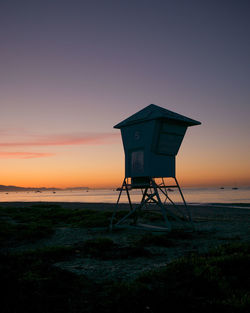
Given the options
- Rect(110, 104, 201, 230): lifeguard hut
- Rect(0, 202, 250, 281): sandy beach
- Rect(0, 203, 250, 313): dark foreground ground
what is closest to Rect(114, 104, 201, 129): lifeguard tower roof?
Rect(110, 104, 201, 230): lifeguard hut

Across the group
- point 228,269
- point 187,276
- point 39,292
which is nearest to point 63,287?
point 39,292

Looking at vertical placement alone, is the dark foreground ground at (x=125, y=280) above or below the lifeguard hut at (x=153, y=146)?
below

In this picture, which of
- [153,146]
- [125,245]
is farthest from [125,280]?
[153,146]

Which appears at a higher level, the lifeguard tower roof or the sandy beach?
the lifeguard tower roof

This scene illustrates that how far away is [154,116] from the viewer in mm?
15078

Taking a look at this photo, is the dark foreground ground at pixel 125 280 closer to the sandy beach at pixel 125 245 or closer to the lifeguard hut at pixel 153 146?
the sandy beach at pixel 125 245

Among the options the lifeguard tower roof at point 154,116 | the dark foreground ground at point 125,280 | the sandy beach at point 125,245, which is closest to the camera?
the dark foreground ground at point 125,280

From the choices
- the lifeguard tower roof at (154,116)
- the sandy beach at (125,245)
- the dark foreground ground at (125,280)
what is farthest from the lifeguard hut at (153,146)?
the dark foreground ground at (125,280)

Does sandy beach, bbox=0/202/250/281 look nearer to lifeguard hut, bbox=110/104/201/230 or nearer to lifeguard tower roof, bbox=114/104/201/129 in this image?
lifeguard hut, bbox=110/104/201/230

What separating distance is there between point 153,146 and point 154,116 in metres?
1.64

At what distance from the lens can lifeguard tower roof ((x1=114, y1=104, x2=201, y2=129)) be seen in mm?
15055

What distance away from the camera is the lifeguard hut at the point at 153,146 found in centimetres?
1534

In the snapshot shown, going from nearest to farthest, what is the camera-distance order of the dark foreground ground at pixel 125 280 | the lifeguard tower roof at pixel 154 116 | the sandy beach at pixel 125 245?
the dark foreground ground at pixel 125 280
the sandy beach at pixel 125 245
the lifeguard tower roof at pixel 154 116

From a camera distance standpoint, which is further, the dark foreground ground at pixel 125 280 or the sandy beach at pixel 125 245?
the sandy beach at pixel 125 245
